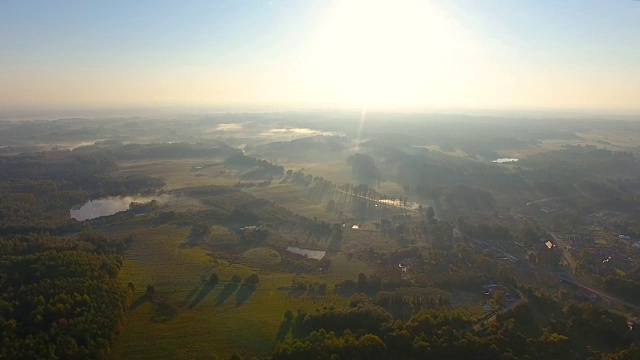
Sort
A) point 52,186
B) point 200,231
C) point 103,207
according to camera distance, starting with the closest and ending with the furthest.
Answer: point 200,231
point 103,207
point 52,186

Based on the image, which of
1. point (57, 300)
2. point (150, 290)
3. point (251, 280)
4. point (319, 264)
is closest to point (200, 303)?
point (150, 290)

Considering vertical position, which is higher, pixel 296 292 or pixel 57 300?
pixel 57 300

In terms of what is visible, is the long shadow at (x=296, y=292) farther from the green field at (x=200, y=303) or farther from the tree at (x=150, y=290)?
the tree at (x=150, y=290)

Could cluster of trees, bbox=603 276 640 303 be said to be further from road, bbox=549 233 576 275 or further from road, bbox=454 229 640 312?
road, bbox=549 233 576 275

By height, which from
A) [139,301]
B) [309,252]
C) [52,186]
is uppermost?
[52,186]

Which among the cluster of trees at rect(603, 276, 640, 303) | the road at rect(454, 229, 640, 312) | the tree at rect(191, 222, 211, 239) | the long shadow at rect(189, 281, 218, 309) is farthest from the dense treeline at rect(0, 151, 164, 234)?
the cluster of trees at rect(603, 276, 640, 303)

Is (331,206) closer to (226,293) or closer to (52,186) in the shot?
(226,293)

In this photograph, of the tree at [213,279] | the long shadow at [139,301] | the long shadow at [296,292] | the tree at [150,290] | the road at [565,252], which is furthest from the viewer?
the road at [565,252]

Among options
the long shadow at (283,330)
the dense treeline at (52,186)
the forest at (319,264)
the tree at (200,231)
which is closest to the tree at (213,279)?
the forest at (319,264)
